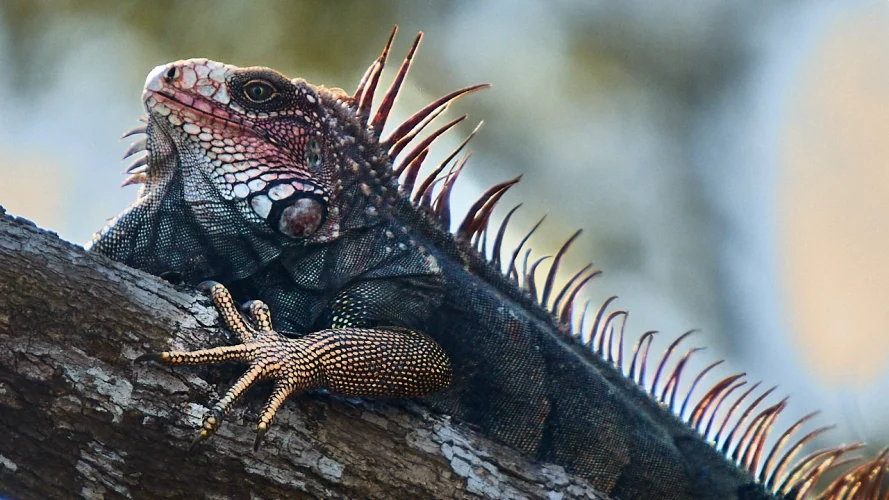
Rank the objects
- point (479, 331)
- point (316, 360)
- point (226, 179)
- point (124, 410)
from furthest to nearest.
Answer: point (479, 331) → point (226, 179) → point (316, 360) → point (124, 410)

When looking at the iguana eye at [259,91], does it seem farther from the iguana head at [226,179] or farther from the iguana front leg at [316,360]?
the iguana front leg at [316,360]

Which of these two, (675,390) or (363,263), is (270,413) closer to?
(363,263)

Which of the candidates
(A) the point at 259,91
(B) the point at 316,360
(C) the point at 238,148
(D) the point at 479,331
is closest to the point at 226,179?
(C) the point at 238,148

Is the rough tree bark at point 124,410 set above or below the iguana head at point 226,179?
below

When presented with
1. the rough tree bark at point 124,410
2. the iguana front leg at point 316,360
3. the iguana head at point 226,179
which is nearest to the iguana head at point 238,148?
the iguana head at point 226,179

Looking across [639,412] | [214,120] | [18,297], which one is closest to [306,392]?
[18,297]

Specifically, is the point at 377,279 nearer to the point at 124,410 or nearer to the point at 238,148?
the point at 238,148
